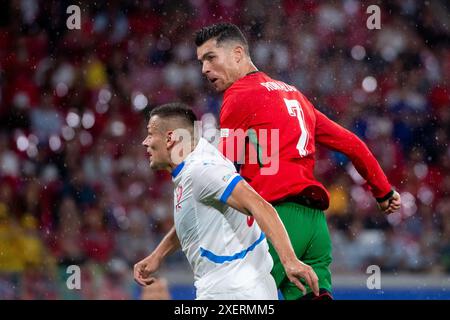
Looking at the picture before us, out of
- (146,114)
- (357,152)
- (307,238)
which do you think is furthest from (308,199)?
(146,114)

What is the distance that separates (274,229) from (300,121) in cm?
108

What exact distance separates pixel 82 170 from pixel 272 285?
617 cm

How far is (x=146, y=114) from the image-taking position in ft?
34.4

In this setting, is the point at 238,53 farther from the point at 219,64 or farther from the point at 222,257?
the point at 222,257

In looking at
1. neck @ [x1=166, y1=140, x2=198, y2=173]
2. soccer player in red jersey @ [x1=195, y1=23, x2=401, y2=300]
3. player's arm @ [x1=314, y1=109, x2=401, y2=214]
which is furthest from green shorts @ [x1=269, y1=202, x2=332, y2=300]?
neck @ [x1=166, y1=140, x2=198, y2=173]

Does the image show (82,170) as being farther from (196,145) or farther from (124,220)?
(196,145)

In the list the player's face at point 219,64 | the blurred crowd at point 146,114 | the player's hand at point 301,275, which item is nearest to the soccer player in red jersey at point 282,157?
the player's face at point 219,64

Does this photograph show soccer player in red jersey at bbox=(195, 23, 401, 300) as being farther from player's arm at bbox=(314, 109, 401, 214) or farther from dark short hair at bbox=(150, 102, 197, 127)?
dark short hair at bbox=(150, 102, 197, 127)

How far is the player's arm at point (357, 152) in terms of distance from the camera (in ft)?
15.6

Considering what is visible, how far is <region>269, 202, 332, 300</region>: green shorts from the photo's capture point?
4.33 m

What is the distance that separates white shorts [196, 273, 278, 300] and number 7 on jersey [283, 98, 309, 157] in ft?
2.52

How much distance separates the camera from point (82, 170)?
9.83 m

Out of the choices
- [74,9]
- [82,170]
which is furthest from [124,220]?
[74,9]

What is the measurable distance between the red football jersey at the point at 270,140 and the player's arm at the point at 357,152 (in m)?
0.24
